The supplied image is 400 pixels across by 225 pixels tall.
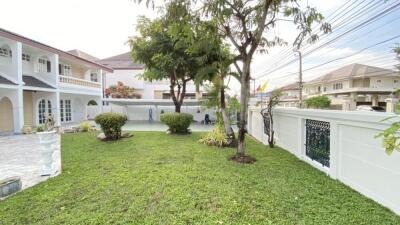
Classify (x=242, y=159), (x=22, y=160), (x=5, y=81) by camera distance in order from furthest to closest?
(x=5, y=81)
(x=22, y=160)
(x=242, y=159)

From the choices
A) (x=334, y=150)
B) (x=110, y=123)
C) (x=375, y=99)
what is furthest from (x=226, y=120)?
(x=375, y=99)

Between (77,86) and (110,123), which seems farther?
(77,86)

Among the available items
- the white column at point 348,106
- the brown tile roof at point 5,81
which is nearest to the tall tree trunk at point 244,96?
the brown tile roof at point 5,81

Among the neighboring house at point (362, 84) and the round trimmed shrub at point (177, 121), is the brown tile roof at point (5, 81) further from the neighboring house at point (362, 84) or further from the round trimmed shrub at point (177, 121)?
the neighboring house at point (362, 84)

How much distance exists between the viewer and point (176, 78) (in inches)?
524

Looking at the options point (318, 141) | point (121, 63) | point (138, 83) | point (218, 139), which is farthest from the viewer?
point (121, 63)

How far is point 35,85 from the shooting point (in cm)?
1272

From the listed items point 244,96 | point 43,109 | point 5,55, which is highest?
point 5,55

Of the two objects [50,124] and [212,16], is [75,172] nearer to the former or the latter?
[50,124]

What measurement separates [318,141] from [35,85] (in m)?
14.8

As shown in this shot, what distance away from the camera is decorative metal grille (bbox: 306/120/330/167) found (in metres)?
5.10

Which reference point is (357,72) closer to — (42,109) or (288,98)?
(288,98)

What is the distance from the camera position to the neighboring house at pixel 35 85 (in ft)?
37.3

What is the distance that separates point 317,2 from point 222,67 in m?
3.68
